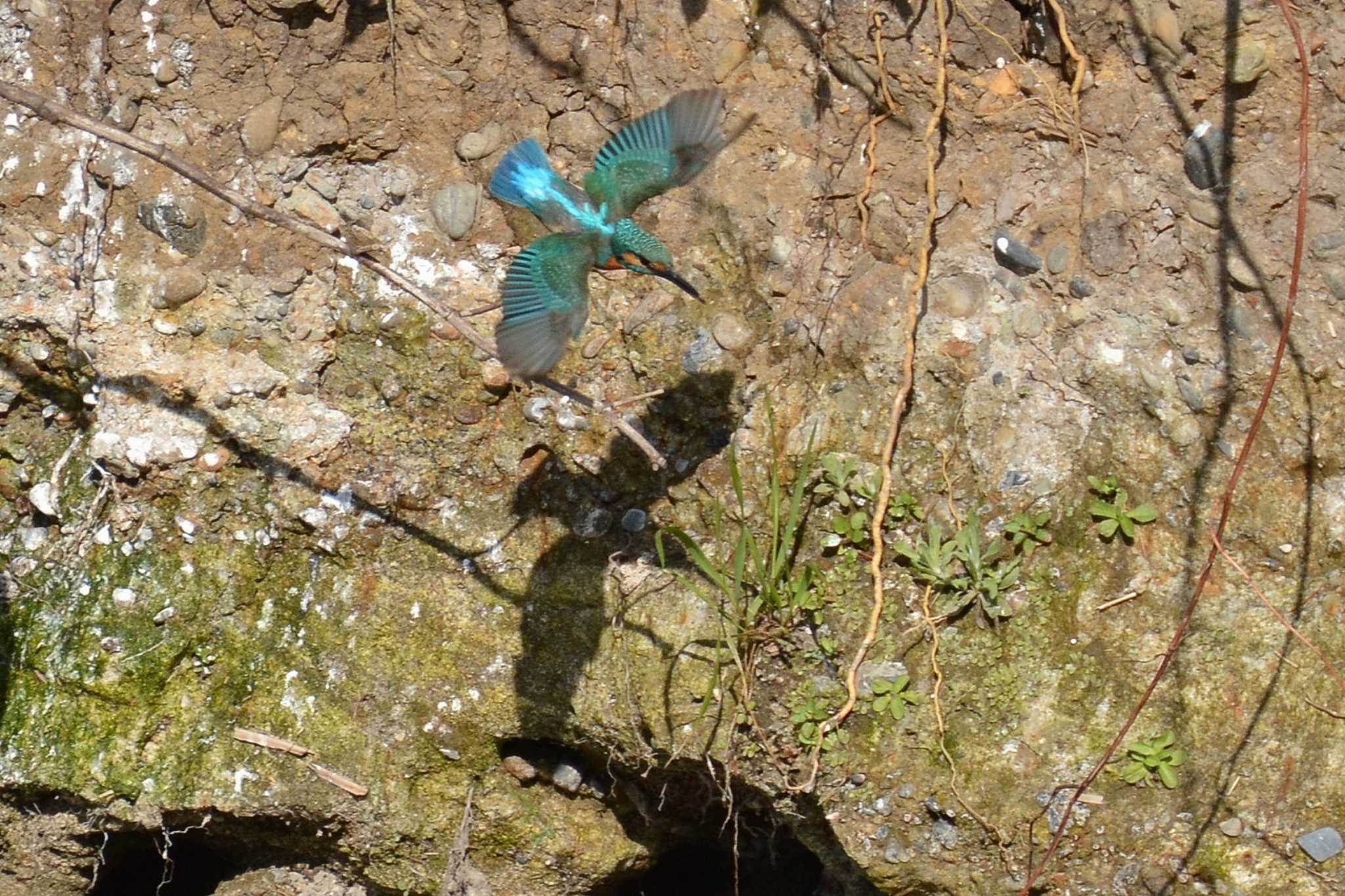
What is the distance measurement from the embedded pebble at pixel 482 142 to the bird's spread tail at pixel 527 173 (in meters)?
0.26

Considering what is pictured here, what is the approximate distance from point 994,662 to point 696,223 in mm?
1236

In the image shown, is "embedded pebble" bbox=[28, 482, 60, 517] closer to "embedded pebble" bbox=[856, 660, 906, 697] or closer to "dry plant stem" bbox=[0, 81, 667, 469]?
"dry plant stem" bbox=[0, 81, 667, 469]

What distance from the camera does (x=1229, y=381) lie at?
291 centimetres

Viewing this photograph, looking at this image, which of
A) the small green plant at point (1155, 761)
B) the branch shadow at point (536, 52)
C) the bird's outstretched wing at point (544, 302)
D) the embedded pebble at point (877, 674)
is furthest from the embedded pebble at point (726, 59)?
the small green plant at point (1155, 761)

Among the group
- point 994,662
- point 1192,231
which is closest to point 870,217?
point 1192,231

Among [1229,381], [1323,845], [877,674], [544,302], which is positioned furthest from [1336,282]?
[544,302]

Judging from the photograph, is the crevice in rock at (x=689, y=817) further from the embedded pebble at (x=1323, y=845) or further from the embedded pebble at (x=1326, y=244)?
the embedded pebble at (x=1326, y=244)

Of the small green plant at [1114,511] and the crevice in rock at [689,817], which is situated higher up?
the small green plant at [1114,511]

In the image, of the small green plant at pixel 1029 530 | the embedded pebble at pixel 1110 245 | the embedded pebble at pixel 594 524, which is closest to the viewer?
the small green plant at pixel 1029 530

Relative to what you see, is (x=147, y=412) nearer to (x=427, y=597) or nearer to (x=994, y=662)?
(x=427, y=597)

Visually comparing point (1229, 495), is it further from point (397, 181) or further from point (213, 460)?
point (213, 460)

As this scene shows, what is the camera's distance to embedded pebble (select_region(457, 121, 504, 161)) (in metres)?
3.32

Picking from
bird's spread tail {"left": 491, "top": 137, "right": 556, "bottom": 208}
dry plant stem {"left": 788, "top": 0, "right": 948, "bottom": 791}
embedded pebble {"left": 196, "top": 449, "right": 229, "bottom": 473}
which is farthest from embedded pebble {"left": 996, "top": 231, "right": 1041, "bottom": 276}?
embedded pebble {"left": 196, "top": 449, "right": 229, "bottom": 473}

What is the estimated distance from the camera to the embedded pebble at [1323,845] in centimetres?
268
